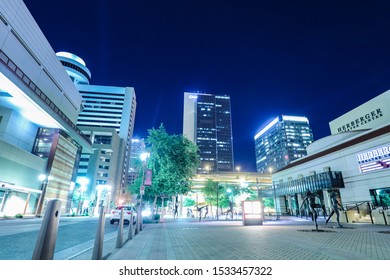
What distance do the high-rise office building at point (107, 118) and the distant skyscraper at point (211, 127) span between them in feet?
173

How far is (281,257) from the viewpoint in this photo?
173 inches

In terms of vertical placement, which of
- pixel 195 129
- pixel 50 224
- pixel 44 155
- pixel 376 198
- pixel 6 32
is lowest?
pixel 50 224

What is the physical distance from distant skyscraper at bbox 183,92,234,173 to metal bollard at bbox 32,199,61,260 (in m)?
145

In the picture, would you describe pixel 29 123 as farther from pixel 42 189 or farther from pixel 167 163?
pixel 167 163

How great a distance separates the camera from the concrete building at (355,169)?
67.8 feet

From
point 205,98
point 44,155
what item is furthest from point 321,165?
point 205,98

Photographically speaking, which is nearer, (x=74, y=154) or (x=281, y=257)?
(x=281, y=257)

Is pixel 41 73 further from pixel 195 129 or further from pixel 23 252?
pixel 195 129

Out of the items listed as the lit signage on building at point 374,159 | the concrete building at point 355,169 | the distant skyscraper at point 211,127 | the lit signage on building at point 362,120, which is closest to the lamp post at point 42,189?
the concrete building at point 355,169

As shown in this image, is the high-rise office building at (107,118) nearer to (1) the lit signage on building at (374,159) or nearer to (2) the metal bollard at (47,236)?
(1) the lit signage on building at (374,159)

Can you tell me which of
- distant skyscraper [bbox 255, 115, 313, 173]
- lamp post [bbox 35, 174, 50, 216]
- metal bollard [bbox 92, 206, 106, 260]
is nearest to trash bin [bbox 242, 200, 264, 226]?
metal bollard [bbox 92, 206, 106, 260]

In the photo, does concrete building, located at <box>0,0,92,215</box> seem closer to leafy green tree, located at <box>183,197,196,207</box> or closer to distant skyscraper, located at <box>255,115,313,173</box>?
leafy green tree, located at <box>183,197,196,207</box>

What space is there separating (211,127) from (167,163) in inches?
5532
